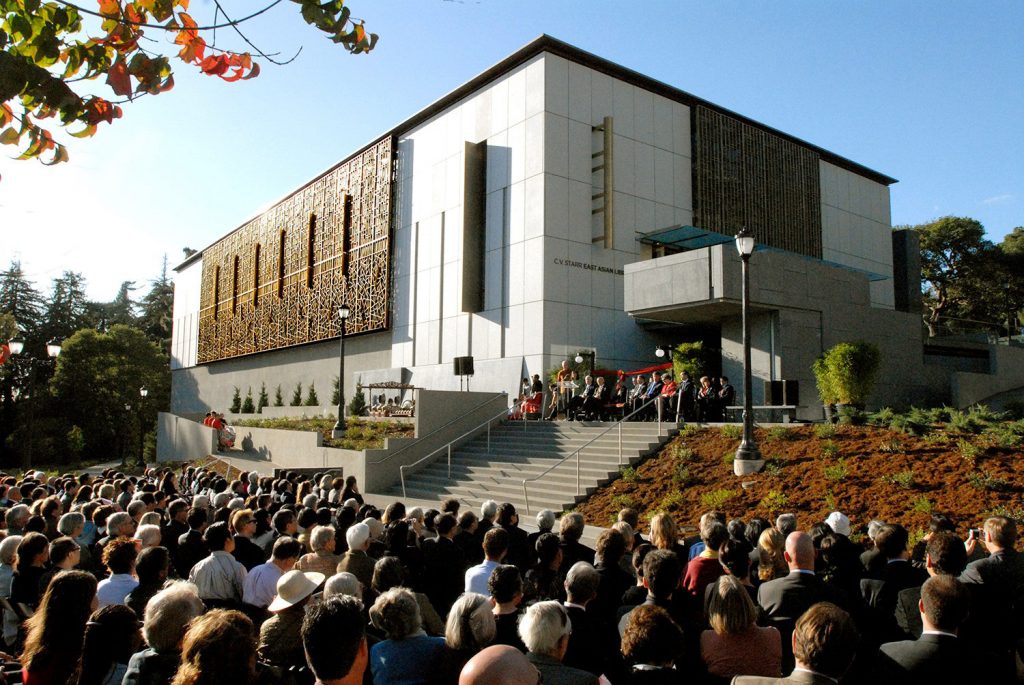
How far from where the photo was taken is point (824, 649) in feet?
10.3

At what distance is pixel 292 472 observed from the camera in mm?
16328

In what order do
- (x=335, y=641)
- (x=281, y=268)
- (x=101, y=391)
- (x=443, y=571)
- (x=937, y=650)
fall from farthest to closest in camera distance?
(x=101, y=391), (x=281, y=268), (x=443, y=571), (x=937, y=650), (x=335, y=641)

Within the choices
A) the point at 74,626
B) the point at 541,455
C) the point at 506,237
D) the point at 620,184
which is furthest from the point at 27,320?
the point at 74,626

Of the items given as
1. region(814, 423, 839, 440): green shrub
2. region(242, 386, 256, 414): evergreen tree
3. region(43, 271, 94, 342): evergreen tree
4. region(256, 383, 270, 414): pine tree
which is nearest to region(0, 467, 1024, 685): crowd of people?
region(814, 423, 839, 440): green shrub

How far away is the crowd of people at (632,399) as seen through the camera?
18812mm

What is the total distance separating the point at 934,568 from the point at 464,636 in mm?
3292

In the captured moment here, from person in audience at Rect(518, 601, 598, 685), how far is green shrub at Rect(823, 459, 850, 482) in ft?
37.0

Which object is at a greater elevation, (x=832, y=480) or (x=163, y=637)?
(x=163, y=637)

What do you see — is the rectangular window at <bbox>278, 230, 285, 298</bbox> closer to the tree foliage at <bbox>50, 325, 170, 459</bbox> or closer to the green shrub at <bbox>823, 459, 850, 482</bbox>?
the tree foliage at <bbox>50, 325, 170, 459</bbox>

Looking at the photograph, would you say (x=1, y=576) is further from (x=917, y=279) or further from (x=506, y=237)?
(x=917, y=279)

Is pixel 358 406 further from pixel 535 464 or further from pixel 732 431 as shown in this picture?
pixel 732 431

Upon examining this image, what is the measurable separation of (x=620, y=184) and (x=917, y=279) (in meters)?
23.0

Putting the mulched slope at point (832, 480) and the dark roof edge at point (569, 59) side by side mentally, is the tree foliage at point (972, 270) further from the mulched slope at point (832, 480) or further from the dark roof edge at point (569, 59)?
the mulched slope at point (832, 480)

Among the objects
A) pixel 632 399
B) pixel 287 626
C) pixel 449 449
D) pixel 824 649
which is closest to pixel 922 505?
pixel 824 649
